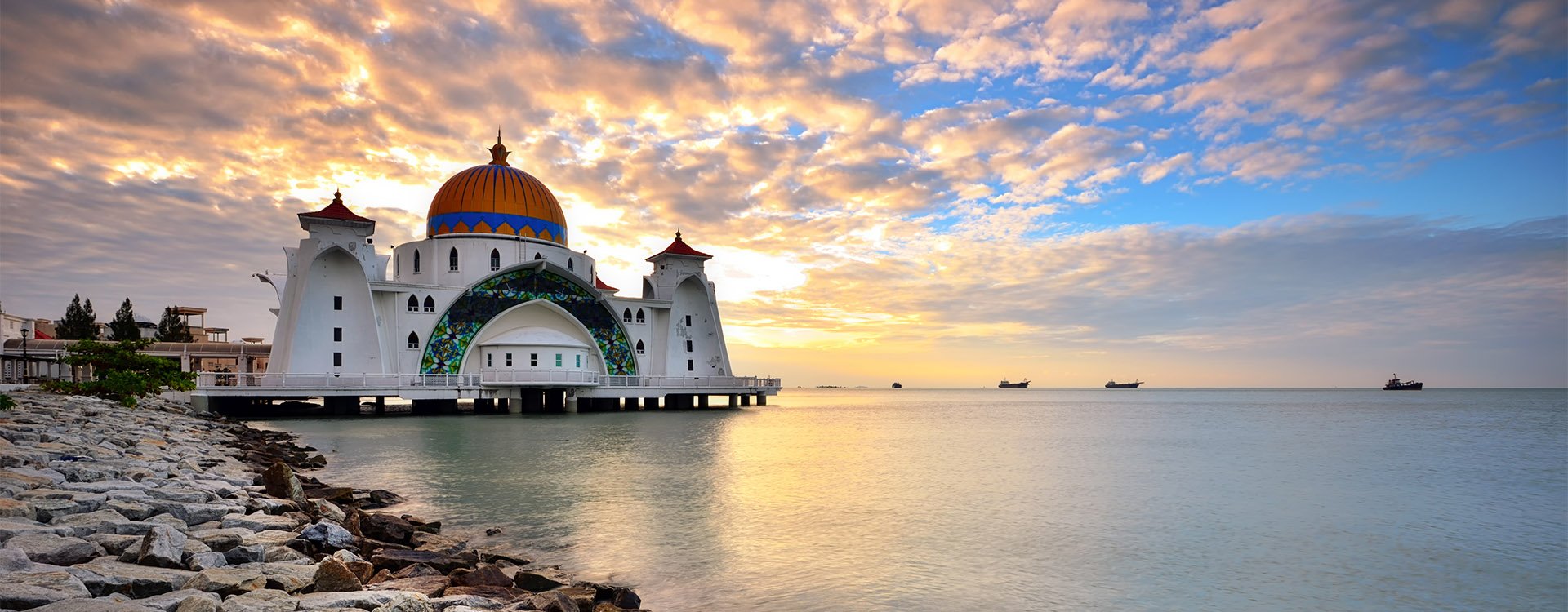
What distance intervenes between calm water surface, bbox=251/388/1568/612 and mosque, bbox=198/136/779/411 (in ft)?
36.4

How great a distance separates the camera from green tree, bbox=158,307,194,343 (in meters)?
58.5

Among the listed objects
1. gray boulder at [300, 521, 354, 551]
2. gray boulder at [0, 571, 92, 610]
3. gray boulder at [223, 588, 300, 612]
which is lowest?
gray boulder at [300, 521, 354, 551]

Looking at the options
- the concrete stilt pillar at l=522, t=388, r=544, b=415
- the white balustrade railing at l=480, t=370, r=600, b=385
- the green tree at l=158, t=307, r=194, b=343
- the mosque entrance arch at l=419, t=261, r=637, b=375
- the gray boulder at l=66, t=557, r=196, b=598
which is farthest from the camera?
the green tree at l=158, t=307, r=194, b=343

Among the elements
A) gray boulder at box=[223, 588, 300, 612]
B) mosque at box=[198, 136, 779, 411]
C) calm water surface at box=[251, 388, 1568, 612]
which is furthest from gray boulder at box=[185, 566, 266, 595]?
mosque at box=[198, 136, 779, 411]

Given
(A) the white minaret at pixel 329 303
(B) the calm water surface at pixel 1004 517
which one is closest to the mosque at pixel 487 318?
(A) the white minaret at pixel 329 303

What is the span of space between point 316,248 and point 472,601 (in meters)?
34.8

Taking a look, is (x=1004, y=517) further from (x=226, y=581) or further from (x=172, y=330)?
(x=172, y=330)

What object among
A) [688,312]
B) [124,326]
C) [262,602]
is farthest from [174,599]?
[124,326]

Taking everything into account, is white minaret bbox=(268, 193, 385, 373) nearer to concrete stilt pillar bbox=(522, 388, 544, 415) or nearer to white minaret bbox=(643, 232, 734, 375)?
concrete stilt pillar bbox=(522, 388, 544, 415)

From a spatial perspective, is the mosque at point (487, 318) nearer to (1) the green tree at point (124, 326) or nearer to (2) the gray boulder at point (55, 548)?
(1) the green tree at point (124, 326)

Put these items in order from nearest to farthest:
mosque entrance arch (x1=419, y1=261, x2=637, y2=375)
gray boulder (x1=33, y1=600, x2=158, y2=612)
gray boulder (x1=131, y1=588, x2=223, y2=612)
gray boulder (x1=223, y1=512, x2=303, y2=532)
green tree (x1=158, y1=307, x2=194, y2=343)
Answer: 1. gray boulder (x1=33, y1=600, x2=158, y2=612)
2. gray boulder (x1=131, y1=588, x2=223, y2=612)
3. gray boulder (x1=223, y1=512, x2=303, y2=532)
4. mosque entrance arch (x1=419, y1=261, x2=637, y2=375)
5. green tree (x1=158, y1=307, x2=194, y2=343)

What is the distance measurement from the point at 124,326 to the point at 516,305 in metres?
32.5

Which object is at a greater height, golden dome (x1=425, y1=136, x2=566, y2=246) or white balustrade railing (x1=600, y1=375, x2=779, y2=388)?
golden dome (x1=425, y1=136, x2=566, y2=246)

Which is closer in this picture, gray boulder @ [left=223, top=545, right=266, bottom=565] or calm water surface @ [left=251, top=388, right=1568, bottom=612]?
gray boulder @ [left=223, top=545, right=266, bottom=565]
